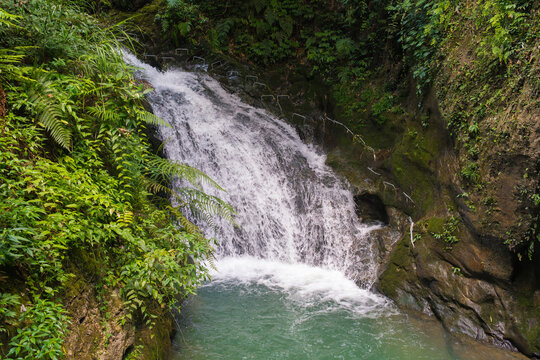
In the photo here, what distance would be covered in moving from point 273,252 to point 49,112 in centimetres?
512

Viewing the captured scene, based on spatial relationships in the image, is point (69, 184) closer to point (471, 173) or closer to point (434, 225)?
point (471, 173)

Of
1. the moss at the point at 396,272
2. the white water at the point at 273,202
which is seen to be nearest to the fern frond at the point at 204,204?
the white water at the point at 273,202

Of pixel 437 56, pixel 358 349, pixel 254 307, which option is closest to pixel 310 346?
pixel 358 349

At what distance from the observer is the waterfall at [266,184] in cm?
711

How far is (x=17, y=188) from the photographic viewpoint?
2650 millimetres

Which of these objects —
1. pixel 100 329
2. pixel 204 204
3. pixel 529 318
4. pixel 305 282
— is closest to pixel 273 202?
pixel 305 282

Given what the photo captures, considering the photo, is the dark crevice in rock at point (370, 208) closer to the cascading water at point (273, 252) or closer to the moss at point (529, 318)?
the cascading water at point (273, 252)

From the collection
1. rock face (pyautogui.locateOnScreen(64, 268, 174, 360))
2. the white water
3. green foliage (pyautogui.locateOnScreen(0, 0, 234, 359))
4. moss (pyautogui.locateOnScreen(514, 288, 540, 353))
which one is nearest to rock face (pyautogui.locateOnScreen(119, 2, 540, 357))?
moss (pyautogui.locateOnScreen(514, 288, 540, 353))

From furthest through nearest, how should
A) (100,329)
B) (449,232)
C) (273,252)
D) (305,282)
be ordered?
1. (273,252)
2. (305,282)
3. (449,232)
4. (100,329)

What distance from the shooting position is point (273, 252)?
23.7 feet

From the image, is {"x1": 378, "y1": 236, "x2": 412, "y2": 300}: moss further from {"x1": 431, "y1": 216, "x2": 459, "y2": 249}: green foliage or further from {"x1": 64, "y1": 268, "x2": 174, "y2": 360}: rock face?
{"x1": 64, "y1": 268, "x2": 174, "y2": 360}: rock face

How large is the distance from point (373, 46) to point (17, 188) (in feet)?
27.8

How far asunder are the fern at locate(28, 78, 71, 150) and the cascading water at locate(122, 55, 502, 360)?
2667 millimetres

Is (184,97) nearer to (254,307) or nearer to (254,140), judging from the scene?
(254,140)
